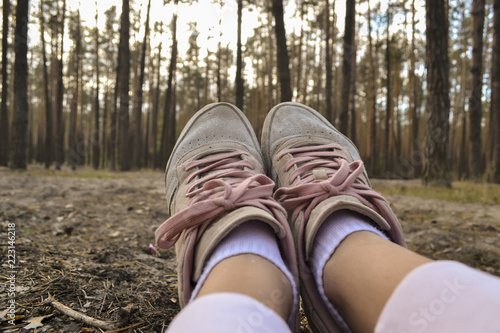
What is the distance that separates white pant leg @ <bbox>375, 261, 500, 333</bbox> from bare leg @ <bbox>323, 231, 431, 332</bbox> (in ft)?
0.15

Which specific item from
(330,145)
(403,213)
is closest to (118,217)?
(330,145)

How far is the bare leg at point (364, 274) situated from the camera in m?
0.78

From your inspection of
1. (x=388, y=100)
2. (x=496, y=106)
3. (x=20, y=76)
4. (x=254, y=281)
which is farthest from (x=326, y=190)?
(x=388, y=100)

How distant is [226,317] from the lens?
65 centimetres

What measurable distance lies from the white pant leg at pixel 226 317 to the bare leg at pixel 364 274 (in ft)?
0.80

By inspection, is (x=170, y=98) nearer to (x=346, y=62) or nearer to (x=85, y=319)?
(x=346, y=62)

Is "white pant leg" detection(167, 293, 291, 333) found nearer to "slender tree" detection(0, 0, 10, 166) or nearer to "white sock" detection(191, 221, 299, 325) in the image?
"white sock" detection(191, 221, 299, 325)

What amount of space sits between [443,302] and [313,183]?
2.19 ft

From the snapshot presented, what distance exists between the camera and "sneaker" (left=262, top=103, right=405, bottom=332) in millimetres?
1104

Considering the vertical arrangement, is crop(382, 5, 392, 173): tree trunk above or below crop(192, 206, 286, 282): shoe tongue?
above

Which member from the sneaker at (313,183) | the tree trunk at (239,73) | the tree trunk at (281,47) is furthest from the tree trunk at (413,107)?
the sneaker at (313,183)

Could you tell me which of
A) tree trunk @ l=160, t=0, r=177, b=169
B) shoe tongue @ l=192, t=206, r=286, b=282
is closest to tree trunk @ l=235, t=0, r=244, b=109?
tree trunk @ l=160, t=0, r=177, b=169

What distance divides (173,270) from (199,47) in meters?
25.2

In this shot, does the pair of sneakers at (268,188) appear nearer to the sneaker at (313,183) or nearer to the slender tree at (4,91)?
the sneaker at (313,183)
